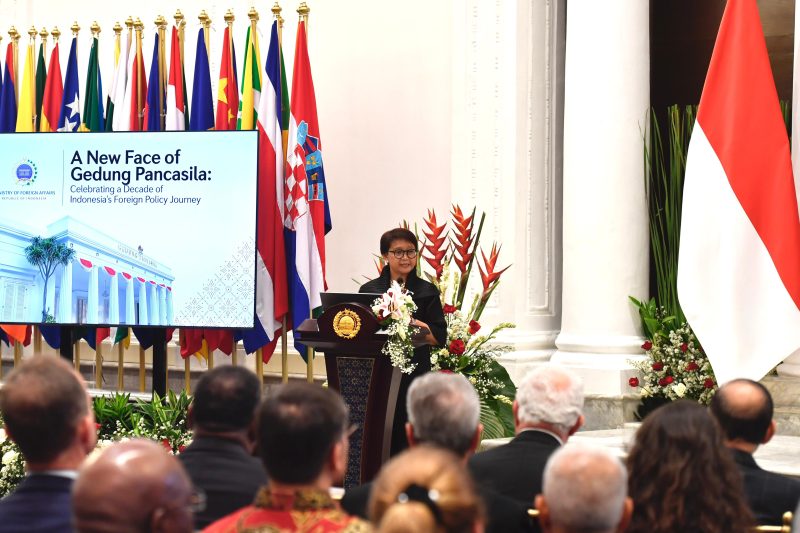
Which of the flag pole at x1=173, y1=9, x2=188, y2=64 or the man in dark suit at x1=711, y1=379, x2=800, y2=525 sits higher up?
the flag pole at x1=173, y1=9, x2=188, y2=64

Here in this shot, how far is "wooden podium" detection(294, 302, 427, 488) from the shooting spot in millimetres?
5359

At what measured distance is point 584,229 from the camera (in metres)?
7.45

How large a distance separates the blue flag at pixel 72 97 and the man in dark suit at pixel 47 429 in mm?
6468

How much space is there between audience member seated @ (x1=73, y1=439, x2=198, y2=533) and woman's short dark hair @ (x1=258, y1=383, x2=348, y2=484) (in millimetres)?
479

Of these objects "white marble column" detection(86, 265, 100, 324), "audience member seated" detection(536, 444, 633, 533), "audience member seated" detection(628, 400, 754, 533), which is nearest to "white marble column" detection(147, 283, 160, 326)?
"white marble column" detection(86, 265, 100, 324)

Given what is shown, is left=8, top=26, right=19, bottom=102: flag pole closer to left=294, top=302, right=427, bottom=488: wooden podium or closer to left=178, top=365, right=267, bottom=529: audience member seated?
left=294, top=302, right=427, bottom=488: wooden podium

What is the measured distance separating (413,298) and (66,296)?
269 centimetres

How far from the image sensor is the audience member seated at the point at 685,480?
274 cm

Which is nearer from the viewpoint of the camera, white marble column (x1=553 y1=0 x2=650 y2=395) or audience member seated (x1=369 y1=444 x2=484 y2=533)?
audience member seated (x1=369 y1=444 x2=484 y2=533)

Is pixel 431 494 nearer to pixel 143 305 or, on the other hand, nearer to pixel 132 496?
pixel 132 496

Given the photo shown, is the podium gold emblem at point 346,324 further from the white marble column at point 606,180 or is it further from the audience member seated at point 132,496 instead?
the audience member seated at point 132,496

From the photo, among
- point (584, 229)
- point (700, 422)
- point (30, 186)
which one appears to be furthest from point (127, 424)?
point (700, 422)

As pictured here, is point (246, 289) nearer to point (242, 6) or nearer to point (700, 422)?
point (242, 6)

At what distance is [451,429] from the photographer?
2.88 m
